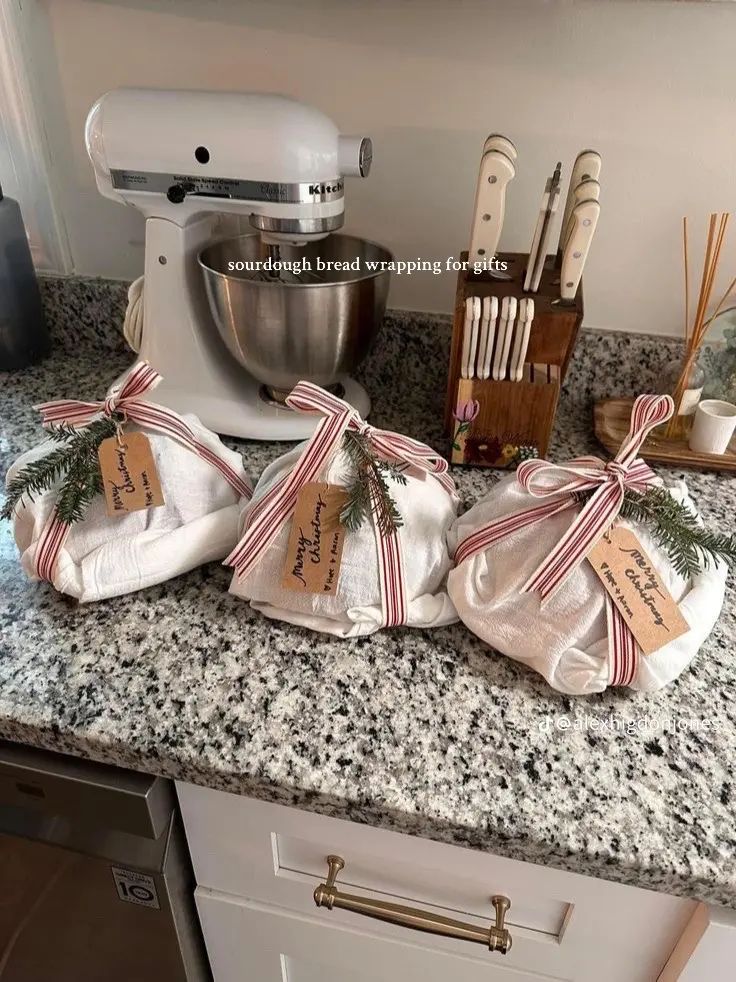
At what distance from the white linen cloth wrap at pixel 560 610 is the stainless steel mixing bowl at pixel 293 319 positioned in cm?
31

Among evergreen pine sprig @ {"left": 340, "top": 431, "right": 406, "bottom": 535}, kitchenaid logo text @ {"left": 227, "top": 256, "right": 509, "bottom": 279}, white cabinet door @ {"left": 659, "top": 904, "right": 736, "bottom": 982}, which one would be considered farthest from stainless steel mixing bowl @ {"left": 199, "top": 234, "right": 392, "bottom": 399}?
white cabinet door @ {"left": 659, "top": 904, "right": 736, "bottom": 982}

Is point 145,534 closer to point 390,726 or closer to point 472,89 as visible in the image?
point 390,726

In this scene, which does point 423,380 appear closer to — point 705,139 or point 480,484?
point 480,484

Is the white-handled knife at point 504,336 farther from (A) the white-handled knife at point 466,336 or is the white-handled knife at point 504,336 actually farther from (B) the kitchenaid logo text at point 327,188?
(B) the kitchenaid logo text at point 327,188

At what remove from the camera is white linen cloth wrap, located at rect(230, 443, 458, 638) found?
571mm

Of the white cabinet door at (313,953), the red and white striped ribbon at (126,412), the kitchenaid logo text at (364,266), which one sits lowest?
the white cabinet door at (313,953)

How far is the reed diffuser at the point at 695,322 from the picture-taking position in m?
0.79

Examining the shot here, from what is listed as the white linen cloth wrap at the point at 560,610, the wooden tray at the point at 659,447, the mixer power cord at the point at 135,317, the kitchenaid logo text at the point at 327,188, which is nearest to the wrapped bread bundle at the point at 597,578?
the white linen cloth wrap at the point at 560,610

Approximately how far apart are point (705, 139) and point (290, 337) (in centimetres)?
53

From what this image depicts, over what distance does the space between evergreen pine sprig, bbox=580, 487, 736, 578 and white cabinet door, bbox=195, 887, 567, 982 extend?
371 millimetres

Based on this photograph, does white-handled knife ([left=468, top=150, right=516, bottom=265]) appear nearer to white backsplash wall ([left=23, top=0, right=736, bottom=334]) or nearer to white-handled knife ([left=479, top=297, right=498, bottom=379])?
white-handled knife ([left=479, top=297, right=498, bottom=379])

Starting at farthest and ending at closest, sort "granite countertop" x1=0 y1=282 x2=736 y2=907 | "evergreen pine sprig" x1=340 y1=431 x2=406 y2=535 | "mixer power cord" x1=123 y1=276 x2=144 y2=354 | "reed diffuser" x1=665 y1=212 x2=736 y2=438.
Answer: "mixer power cord" x1=123 y1=276 x2=144 y2=354 < "reed diffuser" x1=665 y1=212 x2=736 y2=438 < "evergreen pine sprig" x1=340 y1=431 x2=406 y2=535 < "granite countertop" x1=0 y1=282 x2=736 y2=907

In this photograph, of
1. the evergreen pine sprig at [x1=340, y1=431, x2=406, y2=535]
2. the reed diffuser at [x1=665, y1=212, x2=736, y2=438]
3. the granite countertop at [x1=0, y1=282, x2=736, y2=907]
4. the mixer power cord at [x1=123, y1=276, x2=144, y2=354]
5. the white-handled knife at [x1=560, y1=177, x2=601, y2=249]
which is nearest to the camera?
the granite countertop at [x1=0, y1=282, x2=736, y2=907]

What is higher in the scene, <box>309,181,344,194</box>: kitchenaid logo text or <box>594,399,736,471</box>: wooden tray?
<box>309,181,344,194</box>: kitchenaid logo text
